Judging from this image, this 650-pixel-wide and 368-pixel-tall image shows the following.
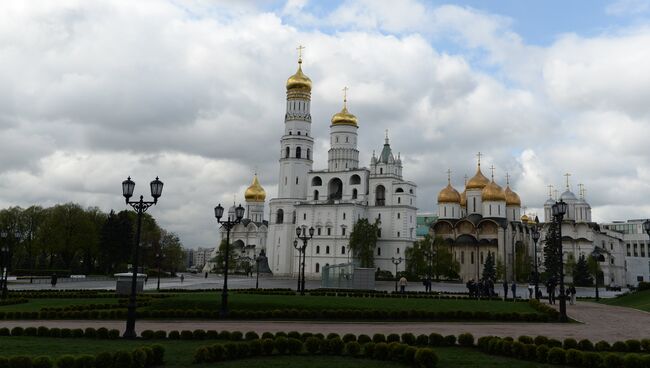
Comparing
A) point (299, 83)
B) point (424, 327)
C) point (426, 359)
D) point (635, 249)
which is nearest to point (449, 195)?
point (299, 83)

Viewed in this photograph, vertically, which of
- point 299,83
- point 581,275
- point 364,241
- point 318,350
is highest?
point 299,83

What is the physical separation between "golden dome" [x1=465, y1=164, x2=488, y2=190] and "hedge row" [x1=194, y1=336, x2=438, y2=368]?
7944 centimetres

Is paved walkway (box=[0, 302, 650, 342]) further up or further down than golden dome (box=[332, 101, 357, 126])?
further down

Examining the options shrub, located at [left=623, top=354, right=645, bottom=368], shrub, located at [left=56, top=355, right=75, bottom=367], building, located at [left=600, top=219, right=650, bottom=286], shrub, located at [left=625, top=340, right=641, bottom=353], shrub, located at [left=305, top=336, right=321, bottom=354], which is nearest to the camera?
shrub, located at [left=56, top=355, right=75, bottom=367]

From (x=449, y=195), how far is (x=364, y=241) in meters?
22.3

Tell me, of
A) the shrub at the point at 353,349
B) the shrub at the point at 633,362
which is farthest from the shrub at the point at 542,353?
the shrub at the point at 353,349

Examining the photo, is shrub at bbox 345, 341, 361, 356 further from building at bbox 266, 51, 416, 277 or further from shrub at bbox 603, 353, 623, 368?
building at bbox 266, 51, 416, 277

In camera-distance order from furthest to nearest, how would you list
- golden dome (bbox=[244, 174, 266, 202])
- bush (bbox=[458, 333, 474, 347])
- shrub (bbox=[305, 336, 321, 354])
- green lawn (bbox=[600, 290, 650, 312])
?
golden dome (bbox=[244, 174, 266, 202]) → green lawn (bbox=[600, 290, 650, 312]) → bush (bbox=[458, 333, 474, 347]) → shrub (bbox=[305, 336, 321, 354])

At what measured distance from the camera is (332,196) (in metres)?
81.3

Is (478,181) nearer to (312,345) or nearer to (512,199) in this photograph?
(512,199)

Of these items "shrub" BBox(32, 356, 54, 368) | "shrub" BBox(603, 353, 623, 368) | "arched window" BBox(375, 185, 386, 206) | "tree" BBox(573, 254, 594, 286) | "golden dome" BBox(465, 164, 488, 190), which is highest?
"golden dome" BBox(465, 164, 488, 190)

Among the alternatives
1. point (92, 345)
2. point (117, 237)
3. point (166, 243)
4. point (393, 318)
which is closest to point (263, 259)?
point (166, 243)

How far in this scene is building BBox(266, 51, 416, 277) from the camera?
76.6 metres

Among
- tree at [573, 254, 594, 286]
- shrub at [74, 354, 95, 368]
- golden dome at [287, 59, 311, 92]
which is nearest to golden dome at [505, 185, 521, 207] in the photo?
tree at [573, 254, 594, 286]
